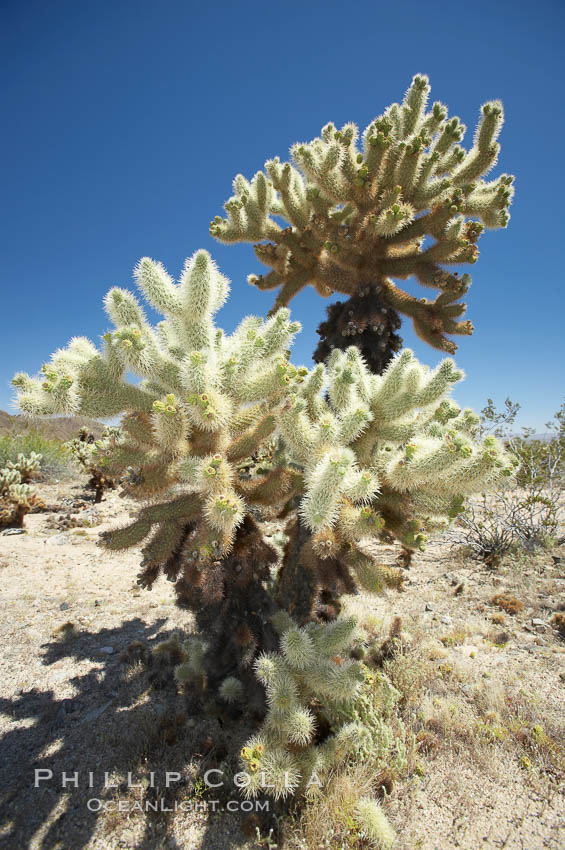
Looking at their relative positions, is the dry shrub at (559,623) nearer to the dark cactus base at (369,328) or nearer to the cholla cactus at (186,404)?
the dark cactus base at (369,328)

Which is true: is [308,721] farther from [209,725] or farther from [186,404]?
[186,404]

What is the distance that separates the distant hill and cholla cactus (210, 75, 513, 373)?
8.80 ft

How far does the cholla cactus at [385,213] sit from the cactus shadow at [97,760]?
389 cm

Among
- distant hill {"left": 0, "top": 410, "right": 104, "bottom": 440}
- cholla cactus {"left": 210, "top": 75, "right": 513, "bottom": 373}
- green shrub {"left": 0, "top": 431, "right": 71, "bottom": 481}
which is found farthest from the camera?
green shrub {"left": 0, "top": 431, "right": 71, "bottom": 481}

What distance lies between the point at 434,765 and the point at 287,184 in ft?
18.3

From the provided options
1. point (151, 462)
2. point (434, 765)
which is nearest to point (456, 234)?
point (151, 462)

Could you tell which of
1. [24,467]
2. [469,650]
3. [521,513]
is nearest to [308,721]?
[469,650]

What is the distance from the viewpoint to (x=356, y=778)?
2.99m

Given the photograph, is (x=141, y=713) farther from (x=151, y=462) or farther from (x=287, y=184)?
(x=287, y=184)

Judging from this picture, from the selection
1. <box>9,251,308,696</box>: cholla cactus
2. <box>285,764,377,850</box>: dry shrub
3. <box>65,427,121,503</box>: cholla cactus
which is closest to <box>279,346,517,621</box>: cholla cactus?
<box>9,251,308,696</box>: cholla cactus

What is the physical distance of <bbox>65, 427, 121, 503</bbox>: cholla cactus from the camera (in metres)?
2.59

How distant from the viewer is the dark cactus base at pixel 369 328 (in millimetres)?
3852

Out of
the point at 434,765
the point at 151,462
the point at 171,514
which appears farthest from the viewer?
the point at 434,765

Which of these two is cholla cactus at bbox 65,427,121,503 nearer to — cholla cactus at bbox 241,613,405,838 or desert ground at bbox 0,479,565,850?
cholla cactus at bbox 241,613,405,838
